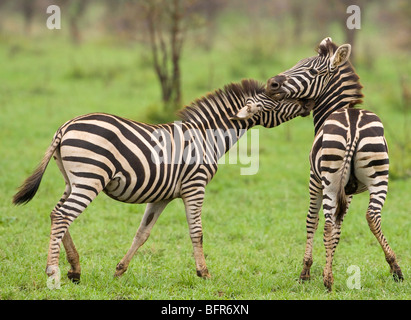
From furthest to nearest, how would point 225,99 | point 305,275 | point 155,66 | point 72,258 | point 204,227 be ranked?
1. point 155,66
2. point 204,227
3. point 225,99
4. point 305,275
5. point 72,258

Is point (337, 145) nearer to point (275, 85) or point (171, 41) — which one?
point (275, 85)

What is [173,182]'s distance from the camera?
559 centimetres

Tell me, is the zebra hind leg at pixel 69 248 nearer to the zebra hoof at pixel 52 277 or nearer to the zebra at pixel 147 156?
the zebra at pixel 147 156

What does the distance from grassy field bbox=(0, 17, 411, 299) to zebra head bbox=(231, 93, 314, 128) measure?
5.41 feet

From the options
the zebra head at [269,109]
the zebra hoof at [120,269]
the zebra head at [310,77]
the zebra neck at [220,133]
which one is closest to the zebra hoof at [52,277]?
the zebra hoof at [120,269]

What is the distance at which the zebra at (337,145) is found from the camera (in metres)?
5.23

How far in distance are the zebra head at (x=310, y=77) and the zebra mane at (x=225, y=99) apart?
228 millimetres

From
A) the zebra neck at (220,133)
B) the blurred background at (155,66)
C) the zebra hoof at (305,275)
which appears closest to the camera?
the zebra hoof at (305,275)

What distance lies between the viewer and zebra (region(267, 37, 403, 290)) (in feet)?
17.1

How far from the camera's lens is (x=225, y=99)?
20.1ft

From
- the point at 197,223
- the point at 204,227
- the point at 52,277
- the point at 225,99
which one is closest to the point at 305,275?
the point at 197,223

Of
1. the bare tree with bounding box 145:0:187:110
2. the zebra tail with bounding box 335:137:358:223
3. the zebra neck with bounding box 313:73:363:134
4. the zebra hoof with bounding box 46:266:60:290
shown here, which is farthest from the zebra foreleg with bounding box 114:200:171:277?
the bare tree with bounding box 145:0:187:110

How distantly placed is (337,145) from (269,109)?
1087mm

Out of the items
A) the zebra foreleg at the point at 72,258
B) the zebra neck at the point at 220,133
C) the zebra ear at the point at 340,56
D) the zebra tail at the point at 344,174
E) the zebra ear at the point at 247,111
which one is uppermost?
the zebra ear at the point at 340,56
